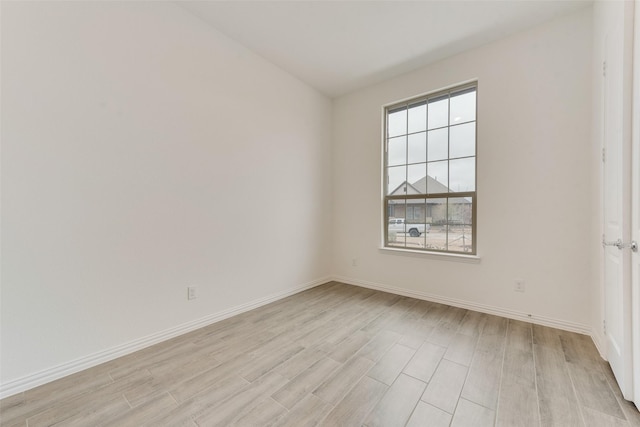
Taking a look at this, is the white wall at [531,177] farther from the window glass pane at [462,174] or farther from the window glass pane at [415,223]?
the window glass pane at [415,223]

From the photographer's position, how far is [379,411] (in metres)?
1.42

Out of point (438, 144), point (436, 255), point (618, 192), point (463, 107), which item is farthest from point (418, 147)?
point (618, 192)

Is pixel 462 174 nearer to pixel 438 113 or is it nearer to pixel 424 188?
pixel 424 188

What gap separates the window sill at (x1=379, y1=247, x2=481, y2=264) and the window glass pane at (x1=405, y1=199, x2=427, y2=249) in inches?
5.4

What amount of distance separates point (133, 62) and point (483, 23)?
10.5ft

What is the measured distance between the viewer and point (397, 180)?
3.60m

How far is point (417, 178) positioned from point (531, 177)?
1187 mm

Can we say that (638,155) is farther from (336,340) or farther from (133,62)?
(133,62)

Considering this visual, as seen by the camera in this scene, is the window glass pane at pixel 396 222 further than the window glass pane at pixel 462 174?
Yes

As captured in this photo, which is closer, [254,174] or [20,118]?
[20,118]

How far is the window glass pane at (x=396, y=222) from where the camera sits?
354cm

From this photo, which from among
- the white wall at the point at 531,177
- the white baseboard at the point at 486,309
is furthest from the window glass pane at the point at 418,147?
the white baseboard at the point at 486,309

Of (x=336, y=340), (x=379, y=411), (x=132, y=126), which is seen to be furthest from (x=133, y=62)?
(x=379, y=411)

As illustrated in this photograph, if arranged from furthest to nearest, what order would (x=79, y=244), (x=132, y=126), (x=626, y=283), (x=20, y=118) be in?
(x=132, y=126) → (x=79, y=244) → (x=20, y=118) → (x=626, y=283)
